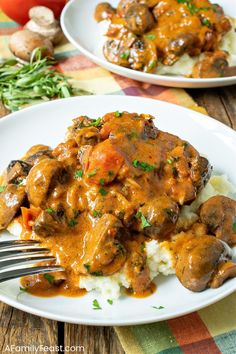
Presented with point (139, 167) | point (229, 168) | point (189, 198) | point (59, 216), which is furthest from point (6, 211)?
point (229, 168)

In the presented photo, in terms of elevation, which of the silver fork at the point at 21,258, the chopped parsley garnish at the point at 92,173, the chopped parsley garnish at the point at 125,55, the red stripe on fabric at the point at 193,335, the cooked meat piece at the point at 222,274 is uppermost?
the chopped parsley garnish at the point at 92,173

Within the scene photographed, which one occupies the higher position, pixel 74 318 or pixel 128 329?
pixel 74 318

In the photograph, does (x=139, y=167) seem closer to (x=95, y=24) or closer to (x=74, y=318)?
(x=74, y=318)

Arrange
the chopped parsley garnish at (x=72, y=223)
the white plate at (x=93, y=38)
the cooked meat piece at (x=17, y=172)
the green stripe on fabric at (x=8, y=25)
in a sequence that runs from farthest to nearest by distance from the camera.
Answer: the green stripe on fabric at (x=8, y=25)
the white plate at (x=93, y=38)
the cooked meat piece at (x=17, y=172)
the chopped parsley garnish at (x=72, y=223)

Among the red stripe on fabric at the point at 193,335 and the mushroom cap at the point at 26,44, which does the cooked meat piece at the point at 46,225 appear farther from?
the mushroom cap at the point at 26,44

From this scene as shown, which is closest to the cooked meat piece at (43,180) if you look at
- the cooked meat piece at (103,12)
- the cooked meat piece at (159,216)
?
the cooked meat piece at (159,216)

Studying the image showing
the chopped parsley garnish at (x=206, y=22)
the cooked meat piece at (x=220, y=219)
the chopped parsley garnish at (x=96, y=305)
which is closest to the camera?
the chopped parsley garnish at (x=96, y=305)
